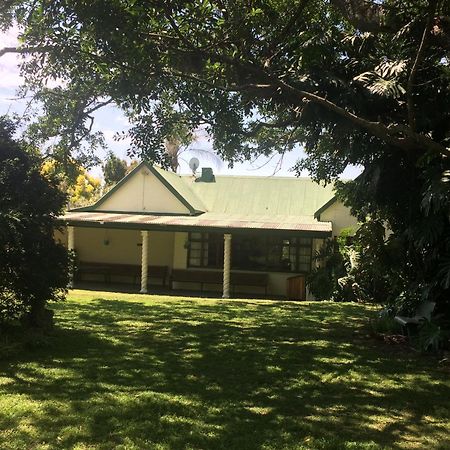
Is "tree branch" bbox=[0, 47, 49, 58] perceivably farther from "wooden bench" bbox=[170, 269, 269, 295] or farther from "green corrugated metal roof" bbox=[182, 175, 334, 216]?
"green corrugated metal roof" bbox=[182, 175, 334, 216]

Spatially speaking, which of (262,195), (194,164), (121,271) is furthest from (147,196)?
(194,164)

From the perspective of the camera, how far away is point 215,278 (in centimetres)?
1989

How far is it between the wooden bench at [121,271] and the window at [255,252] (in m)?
1.21

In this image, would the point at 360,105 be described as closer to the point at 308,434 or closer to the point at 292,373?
the point at 292,373

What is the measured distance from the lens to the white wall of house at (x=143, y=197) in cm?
2140

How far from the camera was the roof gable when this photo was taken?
2119 centimetres

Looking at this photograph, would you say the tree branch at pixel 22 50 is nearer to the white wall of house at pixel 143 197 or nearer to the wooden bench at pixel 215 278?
the white wall of house at pixel 143 197

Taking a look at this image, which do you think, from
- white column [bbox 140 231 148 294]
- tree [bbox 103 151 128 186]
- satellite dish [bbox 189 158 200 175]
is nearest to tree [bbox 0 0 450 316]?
white column [bbox 140 231 148 294]

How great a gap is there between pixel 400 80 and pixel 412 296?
11.5 ft

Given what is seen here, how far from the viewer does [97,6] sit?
6.80 meters

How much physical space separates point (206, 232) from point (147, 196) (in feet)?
14.1

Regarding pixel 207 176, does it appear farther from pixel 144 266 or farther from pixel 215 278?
pixel 144 266

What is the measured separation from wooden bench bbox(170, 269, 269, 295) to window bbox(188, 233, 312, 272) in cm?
56

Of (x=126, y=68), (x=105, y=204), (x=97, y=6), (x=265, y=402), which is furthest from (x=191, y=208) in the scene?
(x=265, y=402)
